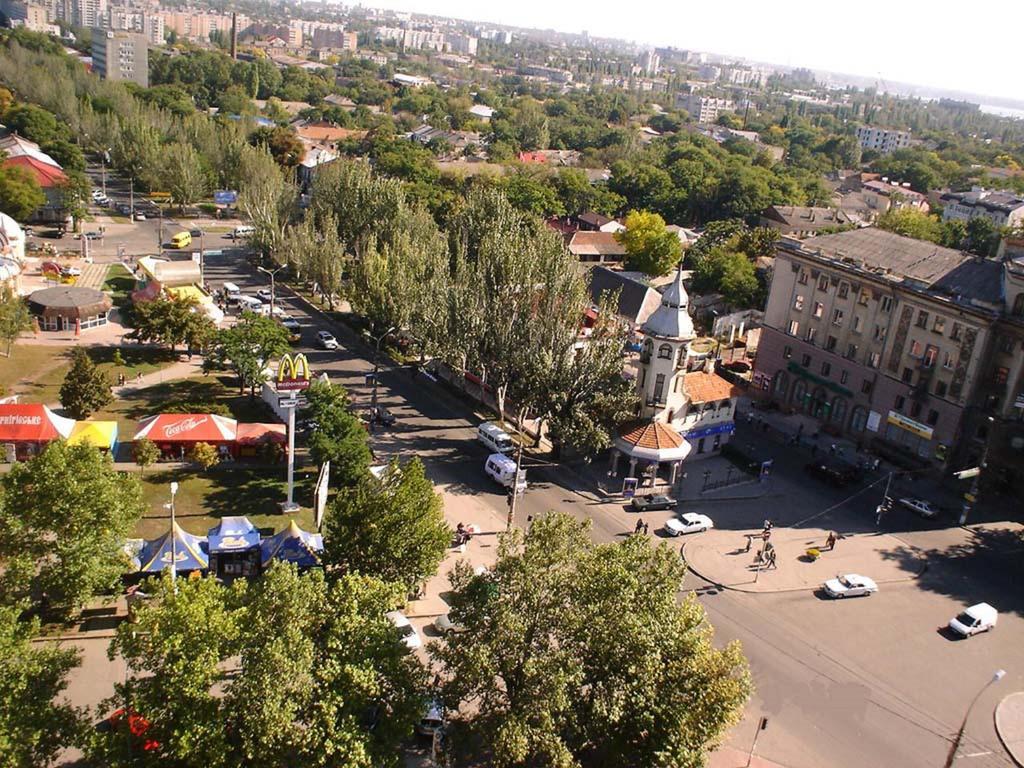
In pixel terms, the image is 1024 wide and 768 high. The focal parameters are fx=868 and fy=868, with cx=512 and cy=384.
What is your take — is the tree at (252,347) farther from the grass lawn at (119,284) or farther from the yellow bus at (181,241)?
the yellow bus at (181,241)

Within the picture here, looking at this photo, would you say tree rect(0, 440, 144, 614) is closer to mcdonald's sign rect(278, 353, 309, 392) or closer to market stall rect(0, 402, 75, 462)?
mcdonald's sign rect(278, 353, 309, 392)

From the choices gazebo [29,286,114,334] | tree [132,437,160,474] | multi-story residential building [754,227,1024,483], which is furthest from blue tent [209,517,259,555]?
multi-story residential building [754,227,1024,483]

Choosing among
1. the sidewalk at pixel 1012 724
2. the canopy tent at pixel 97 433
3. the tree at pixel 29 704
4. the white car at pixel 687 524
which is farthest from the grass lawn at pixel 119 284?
the sidewalk at pixel 1012 724

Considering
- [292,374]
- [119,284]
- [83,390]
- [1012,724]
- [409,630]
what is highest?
[292,374]

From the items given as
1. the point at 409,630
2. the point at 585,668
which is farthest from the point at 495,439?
the point at 585,668

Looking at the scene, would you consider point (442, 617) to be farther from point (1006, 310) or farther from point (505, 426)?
point (1006, 310)

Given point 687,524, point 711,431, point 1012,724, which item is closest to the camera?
point 1012,724

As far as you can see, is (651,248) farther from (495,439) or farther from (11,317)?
(11,317)
